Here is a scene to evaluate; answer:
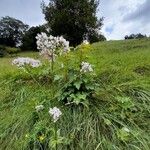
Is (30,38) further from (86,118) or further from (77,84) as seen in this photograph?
(86,118)

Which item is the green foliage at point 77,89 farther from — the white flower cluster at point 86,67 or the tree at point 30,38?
the tree at point 30,38

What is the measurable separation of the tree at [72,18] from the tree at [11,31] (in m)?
3.52

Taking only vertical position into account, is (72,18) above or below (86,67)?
below

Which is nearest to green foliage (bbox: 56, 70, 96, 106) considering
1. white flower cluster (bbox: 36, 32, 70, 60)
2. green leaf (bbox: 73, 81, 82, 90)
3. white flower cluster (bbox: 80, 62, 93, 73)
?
green leaf (bbox: 73, 81, 82, 90)

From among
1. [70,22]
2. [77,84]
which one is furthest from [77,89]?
[70,22]

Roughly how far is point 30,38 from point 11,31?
2.01 metres

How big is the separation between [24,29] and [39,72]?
21.9 metres

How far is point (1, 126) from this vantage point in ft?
18.5

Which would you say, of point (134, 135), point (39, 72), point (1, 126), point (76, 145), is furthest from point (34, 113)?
point (39, 72)

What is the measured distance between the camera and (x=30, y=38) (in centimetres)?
2723

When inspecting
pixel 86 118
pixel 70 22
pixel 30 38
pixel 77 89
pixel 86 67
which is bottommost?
pixel 30 38

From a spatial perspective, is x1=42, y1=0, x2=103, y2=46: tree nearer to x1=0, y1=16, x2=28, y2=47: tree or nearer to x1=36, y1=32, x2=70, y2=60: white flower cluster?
x1=0, y1=16, x2=28, y2=47: tree

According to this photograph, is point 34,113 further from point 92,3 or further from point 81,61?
point 92,3

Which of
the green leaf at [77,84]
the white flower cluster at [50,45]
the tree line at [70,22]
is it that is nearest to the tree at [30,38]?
the tree line at [70,22]
